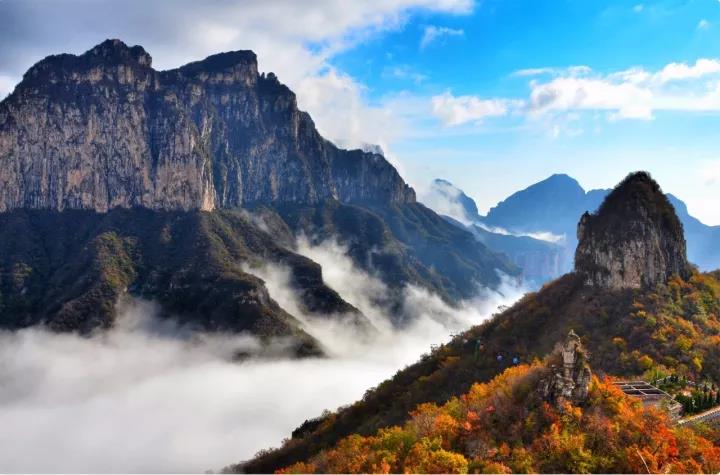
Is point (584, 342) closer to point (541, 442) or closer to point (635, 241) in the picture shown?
point (635, 241)

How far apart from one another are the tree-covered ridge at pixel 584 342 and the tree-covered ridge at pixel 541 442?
23.3m

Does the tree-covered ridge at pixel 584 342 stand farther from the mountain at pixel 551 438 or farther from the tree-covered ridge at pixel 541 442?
the tree-covered ridge at pixel 541 442

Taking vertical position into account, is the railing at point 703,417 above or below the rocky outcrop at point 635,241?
below

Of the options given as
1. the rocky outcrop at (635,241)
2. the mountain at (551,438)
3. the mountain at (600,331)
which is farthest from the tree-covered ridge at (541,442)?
the rocky outcrop at (635,241)

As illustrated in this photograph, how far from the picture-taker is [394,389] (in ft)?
330

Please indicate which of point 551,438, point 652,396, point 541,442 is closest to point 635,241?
point 652,396

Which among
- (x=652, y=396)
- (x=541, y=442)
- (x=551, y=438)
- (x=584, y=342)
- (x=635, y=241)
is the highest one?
(x=635, y=241)

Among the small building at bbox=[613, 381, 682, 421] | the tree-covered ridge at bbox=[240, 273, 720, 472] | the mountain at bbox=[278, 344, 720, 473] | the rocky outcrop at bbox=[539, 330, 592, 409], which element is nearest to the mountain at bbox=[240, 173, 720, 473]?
the tree-covered ridge at bbox=[240, 273, 720, 472]

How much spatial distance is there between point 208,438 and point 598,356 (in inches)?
4505

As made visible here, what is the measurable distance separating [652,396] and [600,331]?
92.2 feet

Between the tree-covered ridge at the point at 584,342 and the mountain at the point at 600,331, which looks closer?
the tree-covered ridge at the point at 584,342

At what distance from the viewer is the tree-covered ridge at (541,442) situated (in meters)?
43.6

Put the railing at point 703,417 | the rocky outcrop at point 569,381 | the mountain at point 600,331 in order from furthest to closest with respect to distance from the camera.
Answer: the mountain at point 600,331
the railing at point 703,417
the rocky outcrop at point 569,381

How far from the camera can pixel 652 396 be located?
60.2 m
